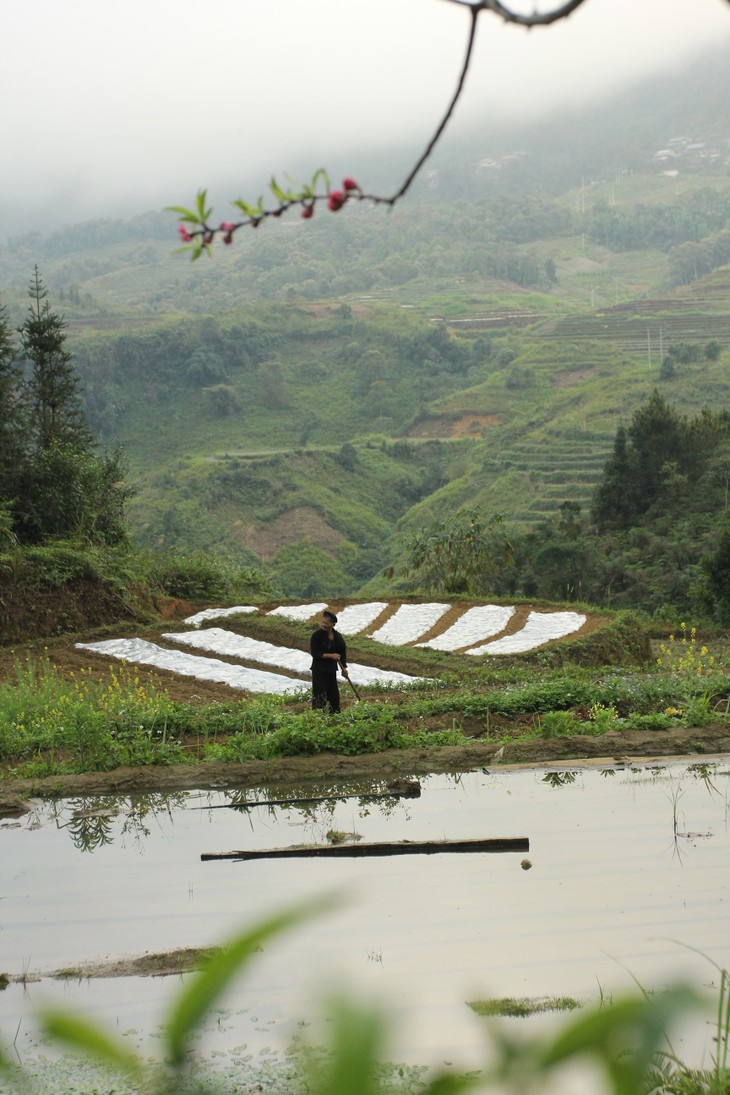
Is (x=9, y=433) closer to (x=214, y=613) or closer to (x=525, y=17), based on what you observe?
(x=214, y=613)

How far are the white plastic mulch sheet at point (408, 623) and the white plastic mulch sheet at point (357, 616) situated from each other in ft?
1.07

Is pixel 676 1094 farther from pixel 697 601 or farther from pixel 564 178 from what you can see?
pixel 564 178

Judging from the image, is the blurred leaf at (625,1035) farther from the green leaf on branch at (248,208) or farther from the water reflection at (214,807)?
the water reflection at (214,807)

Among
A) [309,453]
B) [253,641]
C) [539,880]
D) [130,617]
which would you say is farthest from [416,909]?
[309,453]

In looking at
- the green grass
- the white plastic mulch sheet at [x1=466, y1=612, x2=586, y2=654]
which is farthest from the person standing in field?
the white plastic mulch sheet at [x1=466, y1=612, x2=586, y2=654]

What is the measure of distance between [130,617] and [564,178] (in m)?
174

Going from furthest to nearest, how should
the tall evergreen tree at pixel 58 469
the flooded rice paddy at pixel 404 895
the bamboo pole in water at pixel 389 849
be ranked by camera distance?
the tall evergreen tree at pixel 58 469, the bamboo pole in water at pixel 389 849, the flooded rice paddy at pixel 404 895

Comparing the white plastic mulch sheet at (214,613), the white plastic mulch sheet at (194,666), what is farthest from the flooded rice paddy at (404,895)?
the white plastic mulch sheet at (214,613)

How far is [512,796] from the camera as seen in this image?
7.68 meters

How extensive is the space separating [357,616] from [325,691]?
10.0 metres

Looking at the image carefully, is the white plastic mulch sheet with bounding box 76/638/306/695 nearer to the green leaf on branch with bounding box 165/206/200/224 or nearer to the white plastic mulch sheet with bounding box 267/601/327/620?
the white plastic mulch sheet with bounding box 267/601/327/620

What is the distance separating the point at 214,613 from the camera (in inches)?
784

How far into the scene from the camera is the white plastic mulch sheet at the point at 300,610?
19.8 meters

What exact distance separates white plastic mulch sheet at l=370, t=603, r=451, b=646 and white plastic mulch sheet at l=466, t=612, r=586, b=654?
148 centimetres
